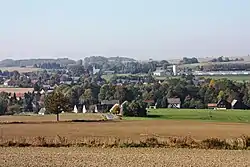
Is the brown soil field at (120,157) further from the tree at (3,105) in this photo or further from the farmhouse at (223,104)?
the farmhouse at (223,104)

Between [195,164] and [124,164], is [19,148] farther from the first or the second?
[195,164]

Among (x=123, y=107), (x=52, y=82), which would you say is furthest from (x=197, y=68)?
(x=123, y=107)

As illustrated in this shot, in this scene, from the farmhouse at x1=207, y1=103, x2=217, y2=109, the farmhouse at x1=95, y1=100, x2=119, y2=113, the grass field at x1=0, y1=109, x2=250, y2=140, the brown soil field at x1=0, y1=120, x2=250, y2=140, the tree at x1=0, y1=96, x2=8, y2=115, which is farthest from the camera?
the farmhouse at x1=95, y1=100, x2=119, y2=113

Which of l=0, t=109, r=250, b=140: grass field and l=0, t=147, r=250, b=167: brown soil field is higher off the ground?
l=0, t=147, r=250, b=167: brown soil field

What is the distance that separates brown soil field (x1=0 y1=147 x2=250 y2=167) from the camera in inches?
790

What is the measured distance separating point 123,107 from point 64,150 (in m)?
51.0

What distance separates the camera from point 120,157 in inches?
874

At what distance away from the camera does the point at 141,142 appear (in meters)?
27.3

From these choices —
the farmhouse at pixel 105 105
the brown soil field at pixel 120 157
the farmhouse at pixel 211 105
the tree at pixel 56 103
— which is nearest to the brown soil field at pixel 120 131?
the brown soil field at pixel 120 157

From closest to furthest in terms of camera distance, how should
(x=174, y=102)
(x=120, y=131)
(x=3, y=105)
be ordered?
(x=120, y=131)
(x=3, y=105)
(x=174, y=102)

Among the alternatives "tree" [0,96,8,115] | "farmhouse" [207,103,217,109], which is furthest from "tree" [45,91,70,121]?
"farmhouse" [207,103,217,109]

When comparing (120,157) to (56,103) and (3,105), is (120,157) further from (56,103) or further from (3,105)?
(3,105)

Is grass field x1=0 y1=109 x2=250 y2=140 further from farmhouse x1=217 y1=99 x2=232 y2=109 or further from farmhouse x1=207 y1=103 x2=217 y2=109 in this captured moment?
farmhouse x1=217 y1=99 x2=232 y2=109

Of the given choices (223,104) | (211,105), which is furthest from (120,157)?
(211,105)
